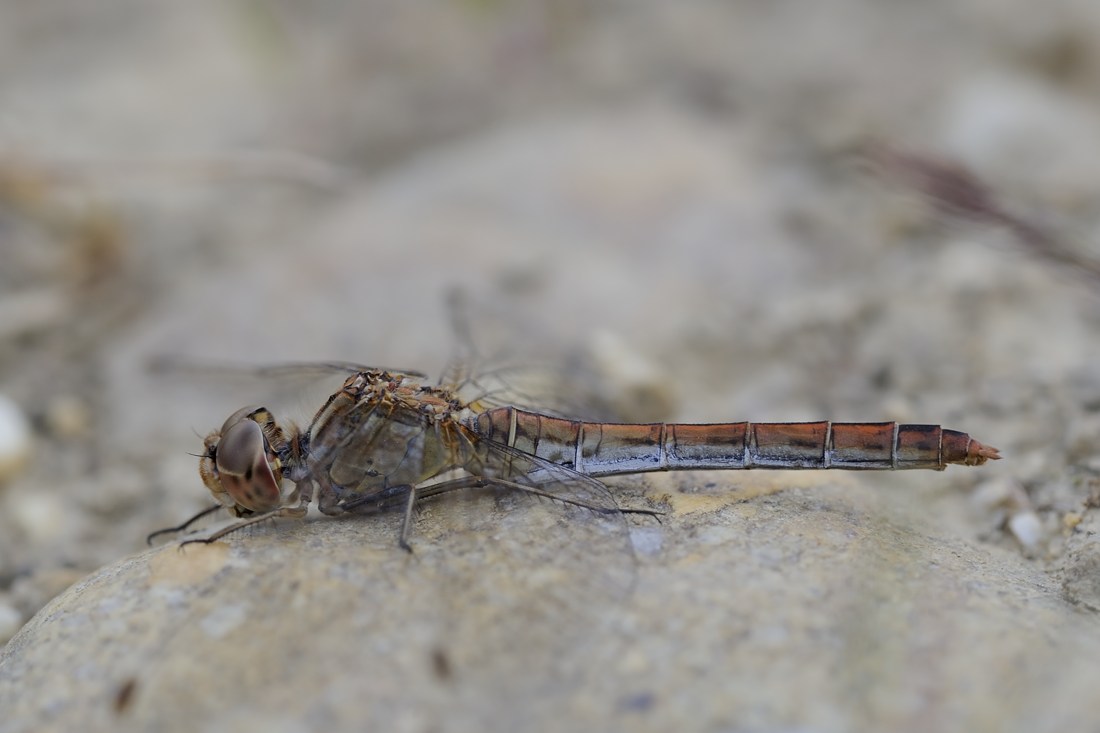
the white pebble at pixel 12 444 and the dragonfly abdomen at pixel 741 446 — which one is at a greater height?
the dragonfly abdomen at pixel 741 446

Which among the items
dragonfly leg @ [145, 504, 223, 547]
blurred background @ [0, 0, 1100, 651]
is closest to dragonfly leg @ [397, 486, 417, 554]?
dragonfly leg @ [145, 504, 223, 547]

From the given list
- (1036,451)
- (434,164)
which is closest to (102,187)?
(434,164)

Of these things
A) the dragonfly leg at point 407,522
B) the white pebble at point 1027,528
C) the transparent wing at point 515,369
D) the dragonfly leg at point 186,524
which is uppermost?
the transparent wing at point 515,369

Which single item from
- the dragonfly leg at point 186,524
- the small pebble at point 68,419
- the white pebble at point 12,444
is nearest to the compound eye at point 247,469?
the dragonfly leg at point 186,524

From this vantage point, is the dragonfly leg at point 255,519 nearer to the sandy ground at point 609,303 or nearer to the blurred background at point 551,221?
the sandy ground at point 609,303

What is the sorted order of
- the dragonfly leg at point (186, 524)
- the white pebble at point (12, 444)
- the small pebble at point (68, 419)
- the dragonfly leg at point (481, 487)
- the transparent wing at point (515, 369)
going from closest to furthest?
1. the dragonfly leg at point (481, 487)
2. the dragonfly leg at point (186, 524)
3. the transparent wing at point (515, 369)
4. the white pebble at point (12, 444)
5. the small pebble at point (68, 419)

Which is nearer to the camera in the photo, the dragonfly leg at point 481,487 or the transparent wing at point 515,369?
the dragonfly leg at point 481,487

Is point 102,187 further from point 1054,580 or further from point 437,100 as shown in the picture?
point 1054,580

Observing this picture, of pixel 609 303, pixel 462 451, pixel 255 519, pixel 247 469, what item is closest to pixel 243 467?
pixel 247 469
